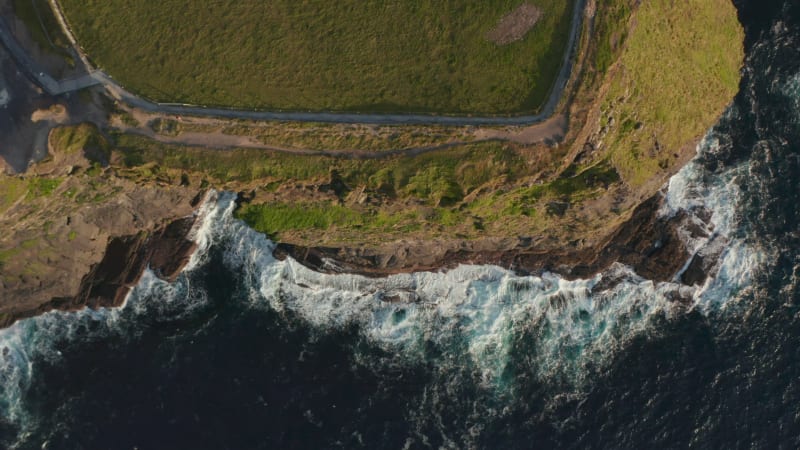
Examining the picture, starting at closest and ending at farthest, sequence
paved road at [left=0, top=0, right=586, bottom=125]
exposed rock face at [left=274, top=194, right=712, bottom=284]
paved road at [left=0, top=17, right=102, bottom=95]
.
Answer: paved road at [left=0, top=0, right=586, bottom=125] → paved road at [left=0, top=17, right=102, bottom=95] → exposed rock face at [left=274, top=194, right=712, bottom=284]

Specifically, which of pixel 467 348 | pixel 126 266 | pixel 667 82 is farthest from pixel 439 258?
pixel 126 266

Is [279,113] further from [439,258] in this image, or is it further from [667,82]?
[667,82]

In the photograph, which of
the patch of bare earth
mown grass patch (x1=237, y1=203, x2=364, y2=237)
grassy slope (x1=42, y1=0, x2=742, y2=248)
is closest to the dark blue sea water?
mown grass patch (x1=237, y1=203, x2=364, y2=237)

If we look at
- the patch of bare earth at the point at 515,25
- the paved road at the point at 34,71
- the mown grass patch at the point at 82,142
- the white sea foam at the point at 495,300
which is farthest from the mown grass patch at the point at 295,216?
the patch of bare earth at the point at 515,25

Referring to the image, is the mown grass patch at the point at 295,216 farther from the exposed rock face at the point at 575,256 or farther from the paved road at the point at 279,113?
the paved road at the point at 279,113

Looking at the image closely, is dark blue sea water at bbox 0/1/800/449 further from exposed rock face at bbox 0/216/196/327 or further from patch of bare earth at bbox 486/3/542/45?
patch of bare earth at bbox 486/3/542/45

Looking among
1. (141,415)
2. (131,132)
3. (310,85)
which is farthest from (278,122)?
(141,415)
